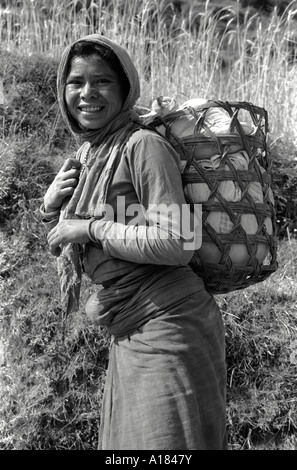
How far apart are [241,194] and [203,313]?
396 millimetres

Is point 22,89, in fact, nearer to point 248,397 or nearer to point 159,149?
point 248,397

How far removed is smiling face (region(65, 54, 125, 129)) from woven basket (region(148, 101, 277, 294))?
0.53 feet

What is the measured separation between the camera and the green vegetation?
3.67 meters

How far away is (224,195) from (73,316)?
1905 mm

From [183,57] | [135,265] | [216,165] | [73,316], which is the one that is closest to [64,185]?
[135,265]

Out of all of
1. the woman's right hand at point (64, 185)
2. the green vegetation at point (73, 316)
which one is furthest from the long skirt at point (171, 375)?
the green vegetation at point (73, 316)

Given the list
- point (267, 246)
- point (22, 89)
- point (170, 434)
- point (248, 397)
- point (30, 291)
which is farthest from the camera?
point (22, 89)

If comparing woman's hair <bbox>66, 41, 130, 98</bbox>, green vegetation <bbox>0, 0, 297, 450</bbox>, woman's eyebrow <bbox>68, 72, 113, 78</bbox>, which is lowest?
green vegetation <bbox>0, 0, 297, 450</bbox>

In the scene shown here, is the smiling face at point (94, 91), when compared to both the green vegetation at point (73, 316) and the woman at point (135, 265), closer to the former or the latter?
the woman at point (135, 265)

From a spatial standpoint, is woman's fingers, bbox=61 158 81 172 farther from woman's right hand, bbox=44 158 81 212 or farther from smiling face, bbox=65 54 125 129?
smiling face, bbox=65 54 125 129

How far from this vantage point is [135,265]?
217cm

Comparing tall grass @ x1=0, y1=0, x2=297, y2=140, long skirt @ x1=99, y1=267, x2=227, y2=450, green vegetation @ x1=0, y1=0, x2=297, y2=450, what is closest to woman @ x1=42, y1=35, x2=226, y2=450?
long skirt @ x1=99, y1=267, x2=227, y2=450

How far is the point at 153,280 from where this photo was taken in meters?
2.17

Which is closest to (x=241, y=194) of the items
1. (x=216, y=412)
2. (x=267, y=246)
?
(x=267, y=246)
